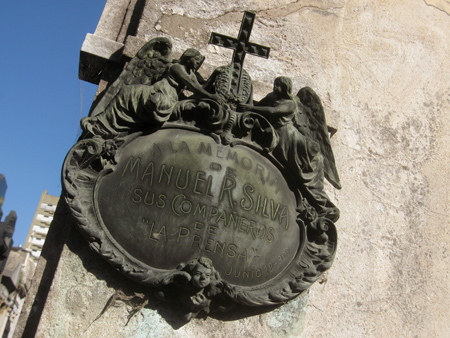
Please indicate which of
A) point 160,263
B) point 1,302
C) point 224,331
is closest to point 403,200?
point 224,331

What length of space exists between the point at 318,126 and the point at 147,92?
1.15 m

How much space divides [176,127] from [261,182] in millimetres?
554

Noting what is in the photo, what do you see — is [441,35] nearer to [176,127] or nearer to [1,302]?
[176,127]

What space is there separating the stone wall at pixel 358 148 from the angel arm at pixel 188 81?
0.45 meters

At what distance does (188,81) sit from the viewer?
2826mm

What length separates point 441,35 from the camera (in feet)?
15.0

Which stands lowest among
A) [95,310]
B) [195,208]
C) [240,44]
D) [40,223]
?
[40,223]

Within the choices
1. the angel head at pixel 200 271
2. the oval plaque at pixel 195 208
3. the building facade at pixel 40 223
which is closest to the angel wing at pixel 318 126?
the oval plaque at pixel 195 208

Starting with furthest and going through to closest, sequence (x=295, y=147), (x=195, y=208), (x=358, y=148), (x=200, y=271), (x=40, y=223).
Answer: (x=40, y=223), (x=358, y=148), (x=295, y=147), (x=195, y=208), (x=200, y=271)

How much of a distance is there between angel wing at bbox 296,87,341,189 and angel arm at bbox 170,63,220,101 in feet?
2.30

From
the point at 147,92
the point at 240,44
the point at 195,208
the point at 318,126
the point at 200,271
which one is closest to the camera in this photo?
the point at 200,271

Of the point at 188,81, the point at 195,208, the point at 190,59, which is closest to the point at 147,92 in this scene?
the point at 188,81

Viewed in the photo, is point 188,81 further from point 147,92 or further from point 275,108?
point 275,108

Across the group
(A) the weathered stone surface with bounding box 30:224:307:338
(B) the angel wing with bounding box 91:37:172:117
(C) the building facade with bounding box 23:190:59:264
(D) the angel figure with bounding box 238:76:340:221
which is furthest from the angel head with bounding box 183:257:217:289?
(C) the building facade with bounding box 23:190:59:264
